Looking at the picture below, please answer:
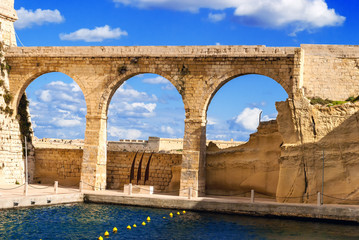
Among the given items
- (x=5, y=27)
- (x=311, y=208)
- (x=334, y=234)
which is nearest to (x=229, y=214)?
(x=311, y=208)

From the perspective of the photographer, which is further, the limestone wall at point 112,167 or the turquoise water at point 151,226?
the limestone wall at point 112,167

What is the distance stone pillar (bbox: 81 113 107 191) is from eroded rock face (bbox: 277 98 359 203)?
7.85m

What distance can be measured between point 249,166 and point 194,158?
2357 mm

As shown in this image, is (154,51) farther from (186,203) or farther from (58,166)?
(58,166)

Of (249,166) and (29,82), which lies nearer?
(249,166)

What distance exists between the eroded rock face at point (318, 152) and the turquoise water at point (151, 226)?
192 cm

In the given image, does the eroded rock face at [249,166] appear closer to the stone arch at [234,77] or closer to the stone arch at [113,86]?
the stone arch at [234,77]

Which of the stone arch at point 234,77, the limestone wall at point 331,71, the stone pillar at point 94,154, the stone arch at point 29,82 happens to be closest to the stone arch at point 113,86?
the stone pillar at point 94,154

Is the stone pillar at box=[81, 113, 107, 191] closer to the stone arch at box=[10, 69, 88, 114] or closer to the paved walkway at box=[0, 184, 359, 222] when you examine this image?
the paved walkway at box=[0, 184, 359, 222]

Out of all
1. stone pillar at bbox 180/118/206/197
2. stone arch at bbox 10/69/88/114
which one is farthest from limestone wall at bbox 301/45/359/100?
stone arch at bbox 10/69/88/114

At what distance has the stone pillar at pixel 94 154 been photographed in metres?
25.6

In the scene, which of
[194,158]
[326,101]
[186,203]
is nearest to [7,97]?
[194,158]

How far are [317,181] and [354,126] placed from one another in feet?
7.66

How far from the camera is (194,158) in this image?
2442 cm
